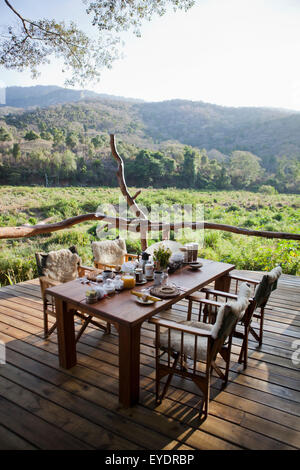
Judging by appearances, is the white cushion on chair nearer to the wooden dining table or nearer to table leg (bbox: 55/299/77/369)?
the wooden dining table

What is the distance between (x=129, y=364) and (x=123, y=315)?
1.13 ft

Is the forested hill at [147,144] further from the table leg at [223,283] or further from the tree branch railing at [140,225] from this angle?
the table leg at [223,283]

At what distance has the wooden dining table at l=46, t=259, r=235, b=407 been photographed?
1.98m

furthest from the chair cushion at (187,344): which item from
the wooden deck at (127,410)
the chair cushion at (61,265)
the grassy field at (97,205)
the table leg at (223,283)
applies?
the grassy field at (97,205)

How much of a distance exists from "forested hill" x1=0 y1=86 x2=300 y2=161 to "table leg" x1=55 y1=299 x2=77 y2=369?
21592 millimetres

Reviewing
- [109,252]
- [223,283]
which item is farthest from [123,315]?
[109,252]

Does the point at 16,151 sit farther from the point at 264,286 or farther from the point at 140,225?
the point at 264,286

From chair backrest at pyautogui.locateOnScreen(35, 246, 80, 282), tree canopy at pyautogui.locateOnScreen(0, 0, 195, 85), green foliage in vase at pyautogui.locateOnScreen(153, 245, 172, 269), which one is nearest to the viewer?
green foliage in vase at pyautogui.locateOnScreen(153, 245, 172, 269)

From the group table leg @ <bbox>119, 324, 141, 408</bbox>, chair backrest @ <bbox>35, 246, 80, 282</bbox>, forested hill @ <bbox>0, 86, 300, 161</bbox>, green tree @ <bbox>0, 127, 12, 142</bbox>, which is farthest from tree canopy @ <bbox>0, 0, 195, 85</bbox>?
forested hill @ <bbox>0, 86, 300, 161</bbox>

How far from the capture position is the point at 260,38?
5781mm

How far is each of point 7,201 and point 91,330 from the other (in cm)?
1943

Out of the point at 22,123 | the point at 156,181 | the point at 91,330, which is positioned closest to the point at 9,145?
the point at 22,123

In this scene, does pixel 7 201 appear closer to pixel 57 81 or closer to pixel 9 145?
pixel 9 145

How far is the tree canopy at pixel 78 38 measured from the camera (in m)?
4.21
